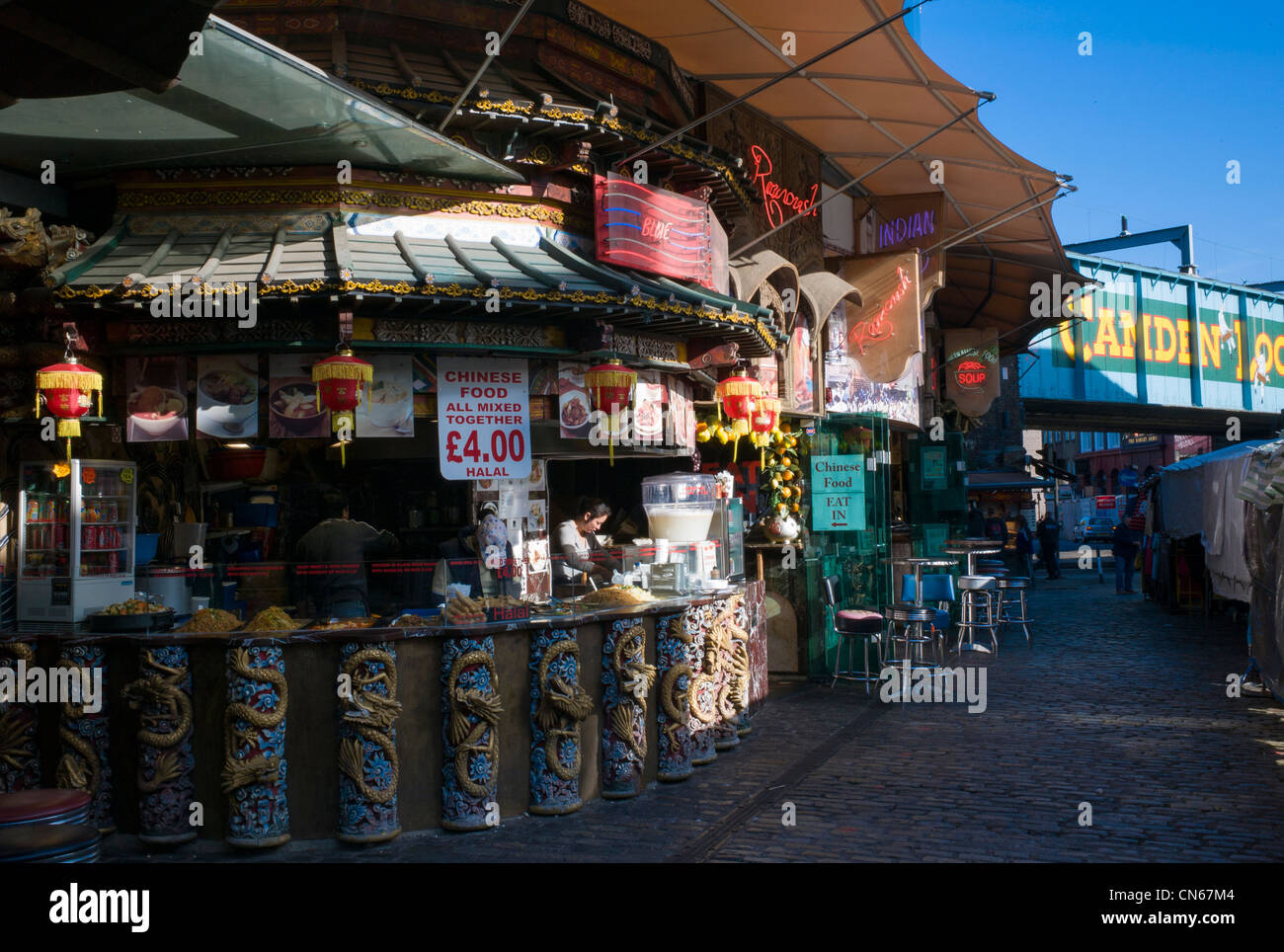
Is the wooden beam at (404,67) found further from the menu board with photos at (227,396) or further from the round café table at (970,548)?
the round café table at (970,548)

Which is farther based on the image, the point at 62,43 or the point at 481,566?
the point at 481,566

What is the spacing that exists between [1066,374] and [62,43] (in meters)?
34.5

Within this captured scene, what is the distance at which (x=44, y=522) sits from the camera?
9.42m

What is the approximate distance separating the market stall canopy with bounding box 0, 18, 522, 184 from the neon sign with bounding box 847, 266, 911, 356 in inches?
334

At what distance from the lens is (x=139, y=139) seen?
9.04 metres

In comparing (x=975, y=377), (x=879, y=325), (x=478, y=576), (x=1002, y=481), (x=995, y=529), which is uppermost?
(x=879, y=325)

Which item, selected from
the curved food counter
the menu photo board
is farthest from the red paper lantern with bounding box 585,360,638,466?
the curved food counter

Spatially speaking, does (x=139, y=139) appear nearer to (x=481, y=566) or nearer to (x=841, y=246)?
(x=481, y=566)

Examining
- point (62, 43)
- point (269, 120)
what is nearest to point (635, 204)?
point (269, 120)

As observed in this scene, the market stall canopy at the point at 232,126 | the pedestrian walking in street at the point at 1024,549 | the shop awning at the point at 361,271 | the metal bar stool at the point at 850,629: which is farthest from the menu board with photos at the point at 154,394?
the pedestrian walking in street at the point at 1024,549

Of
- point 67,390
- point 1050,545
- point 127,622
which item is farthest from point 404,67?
point 1050,545

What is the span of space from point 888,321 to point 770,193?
3.29 meters

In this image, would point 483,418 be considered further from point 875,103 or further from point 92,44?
point 875,103

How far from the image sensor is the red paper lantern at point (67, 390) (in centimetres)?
858
